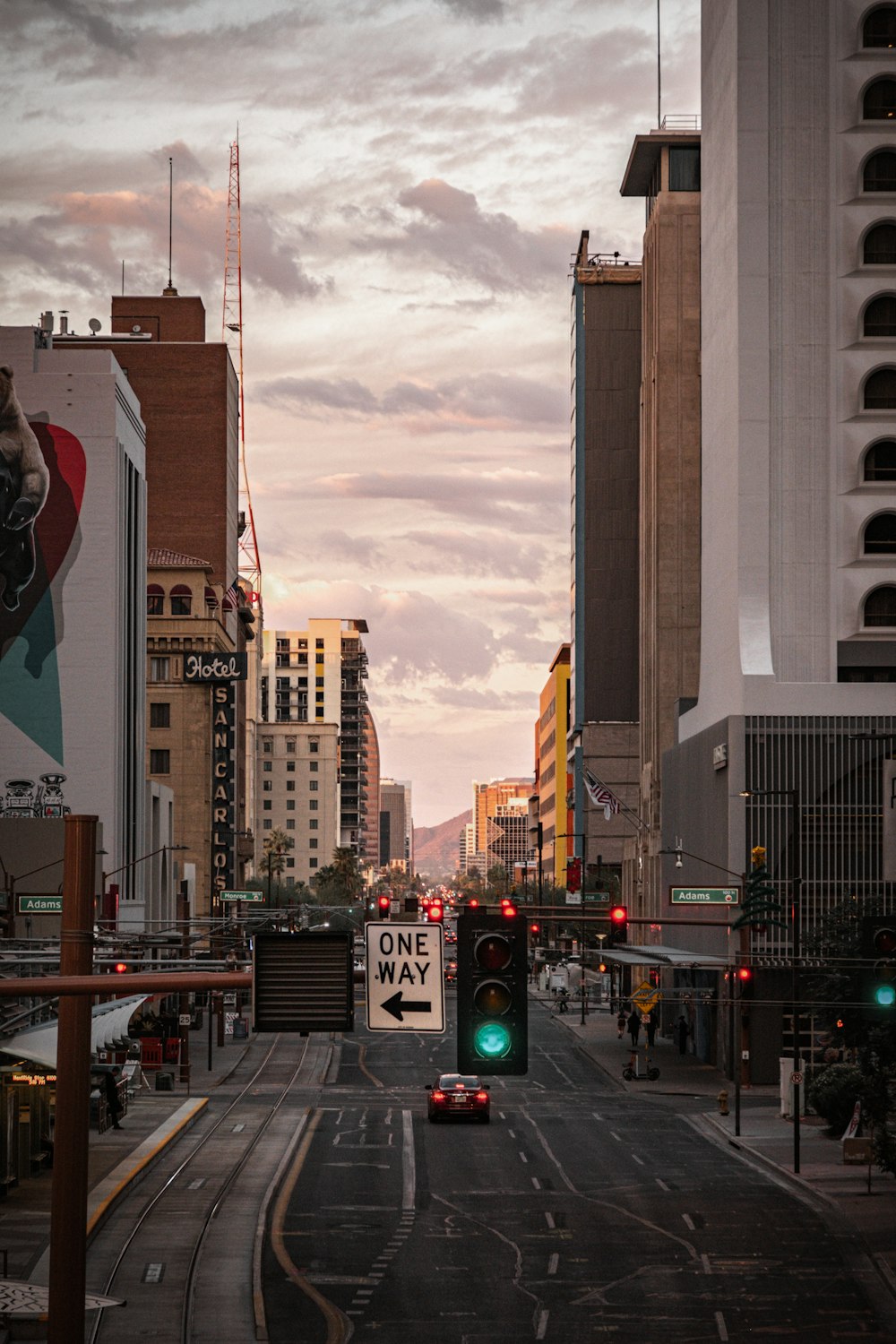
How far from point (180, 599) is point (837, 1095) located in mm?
101028

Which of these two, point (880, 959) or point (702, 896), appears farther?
point (702, 896)

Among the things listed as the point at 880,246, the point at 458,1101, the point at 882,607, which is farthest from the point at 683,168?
the point at 458,1101

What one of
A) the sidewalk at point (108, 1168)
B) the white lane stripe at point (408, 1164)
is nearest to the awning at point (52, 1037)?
the sidewalk at point (108, 1168)

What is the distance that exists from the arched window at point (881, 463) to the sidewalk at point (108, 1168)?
36909mm

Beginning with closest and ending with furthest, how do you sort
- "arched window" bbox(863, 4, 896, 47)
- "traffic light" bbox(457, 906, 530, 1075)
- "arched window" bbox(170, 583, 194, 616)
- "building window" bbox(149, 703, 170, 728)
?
"traffic light" bbox(457, 906, 530, 1075)
"arched window" bbox(863, 4, 896, 47)
"building window" bbox(149, 703, 170, 728)
"arched window" bbox(170, 583, 194, 616)

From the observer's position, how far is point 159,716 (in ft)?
472

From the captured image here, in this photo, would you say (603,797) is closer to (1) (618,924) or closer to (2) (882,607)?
(2) (882,607)

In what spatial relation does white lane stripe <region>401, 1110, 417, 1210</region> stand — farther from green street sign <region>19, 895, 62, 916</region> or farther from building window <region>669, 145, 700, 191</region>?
building window <region>669, 145, 700, 191</region>

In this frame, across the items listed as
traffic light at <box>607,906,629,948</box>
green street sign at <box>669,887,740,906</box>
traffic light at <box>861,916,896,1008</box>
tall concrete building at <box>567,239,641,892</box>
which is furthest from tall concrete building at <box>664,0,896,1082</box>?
tall concrete building at <box>567,239,641,892</box>

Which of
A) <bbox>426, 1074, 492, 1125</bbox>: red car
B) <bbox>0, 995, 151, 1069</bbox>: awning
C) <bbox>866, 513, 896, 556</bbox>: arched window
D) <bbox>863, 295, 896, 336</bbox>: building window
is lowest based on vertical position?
<bbox>426, 1074, 492, 1125</bbox>: red car

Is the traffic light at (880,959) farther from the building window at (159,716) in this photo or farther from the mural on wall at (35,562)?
the building window at (159,716)

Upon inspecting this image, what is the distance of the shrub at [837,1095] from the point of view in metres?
56.7

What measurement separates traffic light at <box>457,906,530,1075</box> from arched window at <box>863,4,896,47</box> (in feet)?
241

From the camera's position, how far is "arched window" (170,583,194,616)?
5930 inches
